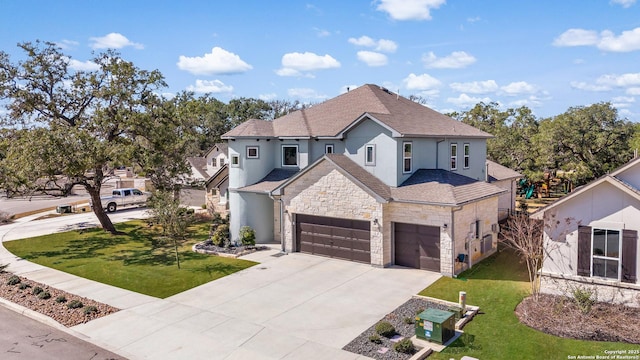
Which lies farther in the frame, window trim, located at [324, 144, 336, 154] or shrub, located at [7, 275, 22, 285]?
window trim, located at [324, 144, 336, 154]

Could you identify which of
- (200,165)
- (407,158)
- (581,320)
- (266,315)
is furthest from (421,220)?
(200,165)

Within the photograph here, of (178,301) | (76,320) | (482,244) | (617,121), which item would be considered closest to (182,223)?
(178,301)

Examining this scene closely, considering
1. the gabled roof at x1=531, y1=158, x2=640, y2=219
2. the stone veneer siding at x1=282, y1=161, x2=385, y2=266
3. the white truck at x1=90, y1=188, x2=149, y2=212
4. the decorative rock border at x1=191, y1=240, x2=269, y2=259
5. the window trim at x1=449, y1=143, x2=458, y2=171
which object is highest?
the window trim at x1=449, y1=143, x2=458, y2=171

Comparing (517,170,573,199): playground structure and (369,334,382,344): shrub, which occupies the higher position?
(517,170,573,199): playground structure

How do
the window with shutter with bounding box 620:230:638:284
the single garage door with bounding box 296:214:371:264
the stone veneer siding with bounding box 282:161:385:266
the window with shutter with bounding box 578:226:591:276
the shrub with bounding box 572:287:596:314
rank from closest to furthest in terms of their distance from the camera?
the shrub with bounding box 572:287:596:314 → the window with shutter with bounding box 620:230:638:284 → the window with shutter with bounding box 578:226:591:276 → the stone veneer siding with bounding box 282:161:385:266 → the single garage door with bounding box 296:214:371:264

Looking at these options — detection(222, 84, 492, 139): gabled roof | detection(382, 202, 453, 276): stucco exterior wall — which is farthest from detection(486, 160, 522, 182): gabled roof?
detection(382, 202, 453, 276): stucco exterior wall

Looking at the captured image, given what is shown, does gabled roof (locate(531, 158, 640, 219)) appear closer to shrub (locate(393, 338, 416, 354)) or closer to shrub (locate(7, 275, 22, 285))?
shrub (locate(393, 338, 416, 354))

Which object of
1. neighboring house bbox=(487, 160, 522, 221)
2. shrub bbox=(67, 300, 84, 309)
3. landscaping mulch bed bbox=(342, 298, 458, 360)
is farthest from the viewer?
neighboring house bbox=(487, 160, 522, 221)

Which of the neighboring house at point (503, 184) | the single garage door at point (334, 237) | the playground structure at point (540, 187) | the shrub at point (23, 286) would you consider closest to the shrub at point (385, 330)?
the single garage door at point (334, 237)
